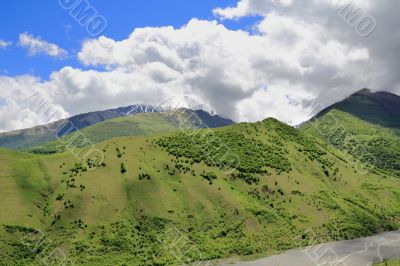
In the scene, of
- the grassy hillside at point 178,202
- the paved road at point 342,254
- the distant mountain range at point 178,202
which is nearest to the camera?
the paved road at point 342,254

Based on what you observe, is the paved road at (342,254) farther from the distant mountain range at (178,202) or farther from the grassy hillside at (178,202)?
the grassy hillside at (178,202)

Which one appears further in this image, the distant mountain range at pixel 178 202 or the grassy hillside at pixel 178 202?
the distant mountain range at pixel 178 202

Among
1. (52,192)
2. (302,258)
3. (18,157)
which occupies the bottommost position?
(302,258)

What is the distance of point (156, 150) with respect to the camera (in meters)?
150

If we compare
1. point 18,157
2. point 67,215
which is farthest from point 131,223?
point 18,157

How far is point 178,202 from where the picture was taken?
415ft

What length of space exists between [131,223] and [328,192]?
2894 inches

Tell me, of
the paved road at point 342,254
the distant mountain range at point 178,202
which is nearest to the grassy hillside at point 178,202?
the distant mountain range at point 178,202

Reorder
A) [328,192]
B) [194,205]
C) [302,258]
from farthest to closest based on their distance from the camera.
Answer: [328,192]
[194,205]
[302,258]

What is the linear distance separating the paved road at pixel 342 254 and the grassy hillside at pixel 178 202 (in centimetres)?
642

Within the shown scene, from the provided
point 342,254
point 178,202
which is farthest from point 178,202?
point 342,254

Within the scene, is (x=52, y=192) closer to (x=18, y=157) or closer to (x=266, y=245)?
(x=18, y=157)

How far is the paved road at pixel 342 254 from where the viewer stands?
103 metres

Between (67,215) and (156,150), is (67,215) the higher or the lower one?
the lower one
